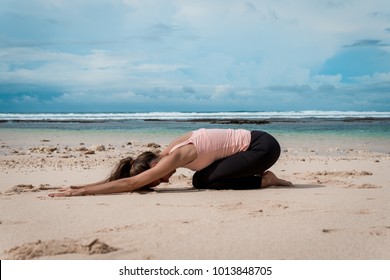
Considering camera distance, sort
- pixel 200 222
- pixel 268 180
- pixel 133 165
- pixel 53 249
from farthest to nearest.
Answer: pixel 268 180 → pixel 133 165 → pixel 200 222 → pixel 53 249

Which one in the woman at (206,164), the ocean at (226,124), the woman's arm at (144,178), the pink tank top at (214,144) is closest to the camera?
the woman's arm at (144,178)

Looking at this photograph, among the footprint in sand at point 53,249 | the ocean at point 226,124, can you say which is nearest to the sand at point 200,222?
the footprint in sand at point 53,249

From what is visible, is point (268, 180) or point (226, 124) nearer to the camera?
point (268, 180)

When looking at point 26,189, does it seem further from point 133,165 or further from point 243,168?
point 243,168

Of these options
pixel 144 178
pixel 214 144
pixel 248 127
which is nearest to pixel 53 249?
pixel 144 178

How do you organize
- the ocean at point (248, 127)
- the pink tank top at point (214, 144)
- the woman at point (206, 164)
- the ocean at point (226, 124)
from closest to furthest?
the woman at point (206, 164) < the pink tank top at point (214, 144) < the ocean at point (248, 127) < the ocean at point (226, 124)

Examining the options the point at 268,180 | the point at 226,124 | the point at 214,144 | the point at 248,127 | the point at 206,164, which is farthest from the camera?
the point at 226,124

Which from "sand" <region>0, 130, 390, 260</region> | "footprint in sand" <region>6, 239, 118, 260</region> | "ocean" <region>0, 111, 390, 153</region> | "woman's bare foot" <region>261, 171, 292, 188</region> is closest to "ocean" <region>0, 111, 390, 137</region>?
"ocean" <region>0, 111, 390, 153</region>

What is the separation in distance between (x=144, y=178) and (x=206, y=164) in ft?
2.51

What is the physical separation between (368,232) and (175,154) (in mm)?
2166

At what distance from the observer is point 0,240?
11.5 feet

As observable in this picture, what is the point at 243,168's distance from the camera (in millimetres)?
5547

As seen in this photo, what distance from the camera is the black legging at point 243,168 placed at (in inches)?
218

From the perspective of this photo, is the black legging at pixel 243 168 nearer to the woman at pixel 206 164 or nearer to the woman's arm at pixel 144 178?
the woman at pixel 206 164
